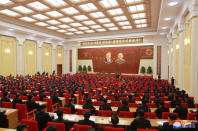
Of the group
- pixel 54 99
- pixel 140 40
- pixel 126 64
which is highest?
pixel 140 40

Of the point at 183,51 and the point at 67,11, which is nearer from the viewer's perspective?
the point at 183,51

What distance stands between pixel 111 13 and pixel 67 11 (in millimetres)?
4584

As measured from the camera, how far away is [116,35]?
69.2ft

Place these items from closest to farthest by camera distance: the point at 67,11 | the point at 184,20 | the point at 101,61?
the point at 184,20
the point at 67,11
the point at 101,61

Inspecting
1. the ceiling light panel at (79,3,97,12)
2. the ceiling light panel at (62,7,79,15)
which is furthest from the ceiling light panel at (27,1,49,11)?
the ceiling light panel at (79,3,97,12)

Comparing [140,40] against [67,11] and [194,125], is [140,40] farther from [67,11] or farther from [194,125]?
[194,125]

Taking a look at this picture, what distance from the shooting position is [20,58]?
57.6 ft

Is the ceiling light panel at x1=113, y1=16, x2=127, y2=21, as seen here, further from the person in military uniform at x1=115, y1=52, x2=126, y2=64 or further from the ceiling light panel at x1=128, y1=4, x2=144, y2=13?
the person in military uniform at x1=115, y1=52, x2=126, y2=64

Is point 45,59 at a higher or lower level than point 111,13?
lower

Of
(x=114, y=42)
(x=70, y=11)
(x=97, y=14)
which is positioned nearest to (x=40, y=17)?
(x=70, y=11)

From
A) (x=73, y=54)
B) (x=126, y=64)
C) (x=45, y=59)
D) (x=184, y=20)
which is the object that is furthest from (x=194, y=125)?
(x=73, y=54)

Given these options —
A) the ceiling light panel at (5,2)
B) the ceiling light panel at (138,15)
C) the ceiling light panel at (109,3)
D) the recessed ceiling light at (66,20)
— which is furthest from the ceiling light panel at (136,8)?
the ceiling light panel at (5,2)

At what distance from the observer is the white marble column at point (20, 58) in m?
17.2

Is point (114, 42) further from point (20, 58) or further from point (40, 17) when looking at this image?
point (20, 58)
